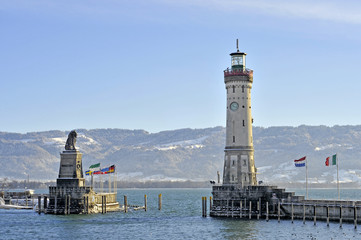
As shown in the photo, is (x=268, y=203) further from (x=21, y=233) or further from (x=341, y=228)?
(x=21, y=233)

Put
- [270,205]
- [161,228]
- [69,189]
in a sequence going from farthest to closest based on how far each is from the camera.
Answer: [69,189] < [270,205] < [161,228]

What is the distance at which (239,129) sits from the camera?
98312mm

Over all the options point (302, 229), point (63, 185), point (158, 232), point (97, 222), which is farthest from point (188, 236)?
point (63, 185)

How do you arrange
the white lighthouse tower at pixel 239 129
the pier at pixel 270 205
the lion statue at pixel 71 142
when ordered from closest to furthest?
the pier at pixel 270 205, the white lighthouse tower at pixel 239 129, the lion statue at pixel 71 142

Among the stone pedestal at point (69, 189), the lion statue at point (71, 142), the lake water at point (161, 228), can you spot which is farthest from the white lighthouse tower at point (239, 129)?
the lion statue at point (71, 142)

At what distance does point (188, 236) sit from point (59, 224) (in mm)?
22078

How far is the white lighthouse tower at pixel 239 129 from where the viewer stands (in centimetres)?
9744

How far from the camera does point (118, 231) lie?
8631cm

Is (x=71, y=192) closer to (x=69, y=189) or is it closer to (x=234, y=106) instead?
(x=69, y=189)

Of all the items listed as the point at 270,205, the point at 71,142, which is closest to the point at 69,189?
the point at 71,142

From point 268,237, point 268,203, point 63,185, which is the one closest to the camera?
point 268,237

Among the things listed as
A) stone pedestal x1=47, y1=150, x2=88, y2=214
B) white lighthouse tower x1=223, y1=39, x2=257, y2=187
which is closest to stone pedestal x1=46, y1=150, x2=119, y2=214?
stone pedestal x1=47, y1=150, x2=88, y2=214

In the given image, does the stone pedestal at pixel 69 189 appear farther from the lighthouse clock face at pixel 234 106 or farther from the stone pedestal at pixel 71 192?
the lighthouse clock face at pixel 234 106

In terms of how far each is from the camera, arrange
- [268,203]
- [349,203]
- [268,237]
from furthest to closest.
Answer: [268,203] → [349,203] → [268,237]
